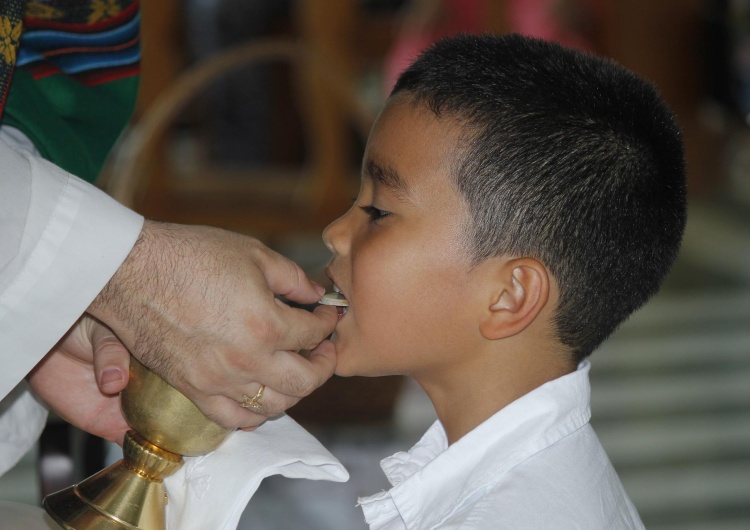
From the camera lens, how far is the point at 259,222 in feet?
12.8

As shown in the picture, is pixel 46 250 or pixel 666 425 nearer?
pixel 46 250

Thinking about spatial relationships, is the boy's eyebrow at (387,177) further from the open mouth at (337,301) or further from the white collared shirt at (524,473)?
the white collared shirt at (524,473)

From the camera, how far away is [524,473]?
1063mm

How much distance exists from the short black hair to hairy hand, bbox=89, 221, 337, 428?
0.84 ft

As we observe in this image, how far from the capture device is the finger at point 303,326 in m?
1.04

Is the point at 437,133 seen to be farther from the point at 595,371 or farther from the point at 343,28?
the point at 343,28

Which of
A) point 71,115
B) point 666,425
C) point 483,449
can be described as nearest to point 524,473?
point 483,449

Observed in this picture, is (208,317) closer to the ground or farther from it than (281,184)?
closer to the ground

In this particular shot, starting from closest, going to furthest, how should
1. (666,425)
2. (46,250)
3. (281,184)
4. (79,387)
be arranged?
(46,250)
(79,387)
(666,425)
(281,184)

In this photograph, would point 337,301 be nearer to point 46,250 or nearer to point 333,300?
point 333,300

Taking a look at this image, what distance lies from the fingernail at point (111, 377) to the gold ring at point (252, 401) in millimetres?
133

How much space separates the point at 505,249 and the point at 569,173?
11 centimetres

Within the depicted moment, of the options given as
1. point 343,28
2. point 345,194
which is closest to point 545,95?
point 345,194

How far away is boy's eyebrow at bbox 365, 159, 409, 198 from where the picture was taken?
1146 mm
